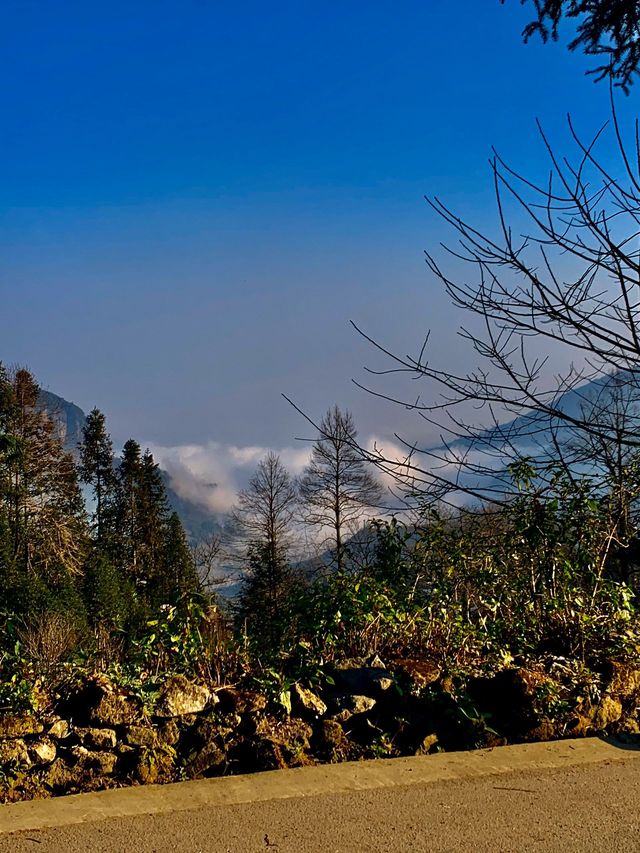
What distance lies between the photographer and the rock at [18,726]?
328 cm

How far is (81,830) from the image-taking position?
289 cm

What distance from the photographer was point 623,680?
4254 mm

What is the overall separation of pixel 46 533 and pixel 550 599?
3449 centimetres

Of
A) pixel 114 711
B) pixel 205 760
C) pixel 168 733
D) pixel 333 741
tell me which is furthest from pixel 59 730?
pixel 333 741

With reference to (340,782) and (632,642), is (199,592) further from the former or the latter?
(632,642)

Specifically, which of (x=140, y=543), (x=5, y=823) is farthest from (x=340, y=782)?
(x=140, y=543)

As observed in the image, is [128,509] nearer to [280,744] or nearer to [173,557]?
[173,557]

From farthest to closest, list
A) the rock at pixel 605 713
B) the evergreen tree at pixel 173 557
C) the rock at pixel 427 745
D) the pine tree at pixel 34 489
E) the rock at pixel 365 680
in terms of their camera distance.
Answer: the evergreen tree at pixel 173 557, the pine tree at pixel 34 489, the rock at pixel 605 713, the rock at pixel 365 680, the rock at pixel 427 745

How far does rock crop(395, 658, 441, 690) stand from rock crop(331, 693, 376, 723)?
275 millimetres

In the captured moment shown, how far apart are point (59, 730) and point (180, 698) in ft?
1.80

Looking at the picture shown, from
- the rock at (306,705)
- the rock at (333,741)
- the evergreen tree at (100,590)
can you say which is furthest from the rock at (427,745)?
the evergreen tree at (100,590)

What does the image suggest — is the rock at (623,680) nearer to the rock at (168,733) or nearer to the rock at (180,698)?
the rock at (180,698)

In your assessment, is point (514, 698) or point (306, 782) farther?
point (514, 698)

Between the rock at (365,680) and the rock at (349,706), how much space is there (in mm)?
52
